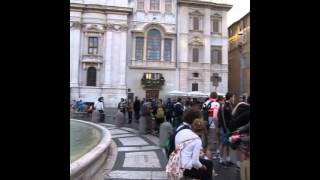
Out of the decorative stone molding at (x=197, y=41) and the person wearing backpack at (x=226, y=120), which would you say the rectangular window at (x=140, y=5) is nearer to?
the decorative stone molding at (x=197, y=41)

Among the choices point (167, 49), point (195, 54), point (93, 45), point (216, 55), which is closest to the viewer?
point (93, 45)

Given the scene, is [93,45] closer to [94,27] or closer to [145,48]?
[94,27]

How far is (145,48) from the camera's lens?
129ft

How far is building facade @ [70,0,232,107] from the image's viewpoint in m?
37.8

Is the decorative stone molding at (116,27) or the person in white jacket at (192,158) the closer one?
the person in white jacket at (192,158)

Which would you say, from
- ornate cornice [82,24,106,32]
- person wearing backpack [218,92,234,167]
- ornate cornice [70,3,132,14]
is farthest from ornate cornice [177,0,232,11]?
person wearing backpack [218,92,234,167]

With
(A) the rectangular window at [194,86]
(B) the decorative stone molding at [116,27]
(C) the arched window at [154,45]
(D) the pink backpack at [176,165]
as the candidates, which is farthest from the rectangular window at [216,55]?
(D) the pink backpack at [176,165]

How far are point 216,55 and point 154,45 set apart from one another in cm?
700

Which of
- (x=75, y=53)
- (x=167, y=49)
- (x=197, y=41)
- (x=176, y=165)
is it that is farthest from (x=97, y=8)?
(x=176, y=165)

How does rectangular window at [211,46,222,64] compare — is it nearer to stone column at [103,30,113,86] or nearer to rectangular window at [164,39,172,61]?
rectangular window at [164,39,172,61]

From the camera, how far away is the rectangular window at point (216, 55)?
41.2 m

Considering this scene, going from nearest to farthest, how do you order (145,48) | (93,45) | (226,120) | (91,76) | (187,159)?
(187,159)
(226,120)
(91,76)
(93,45)
(145,48)
